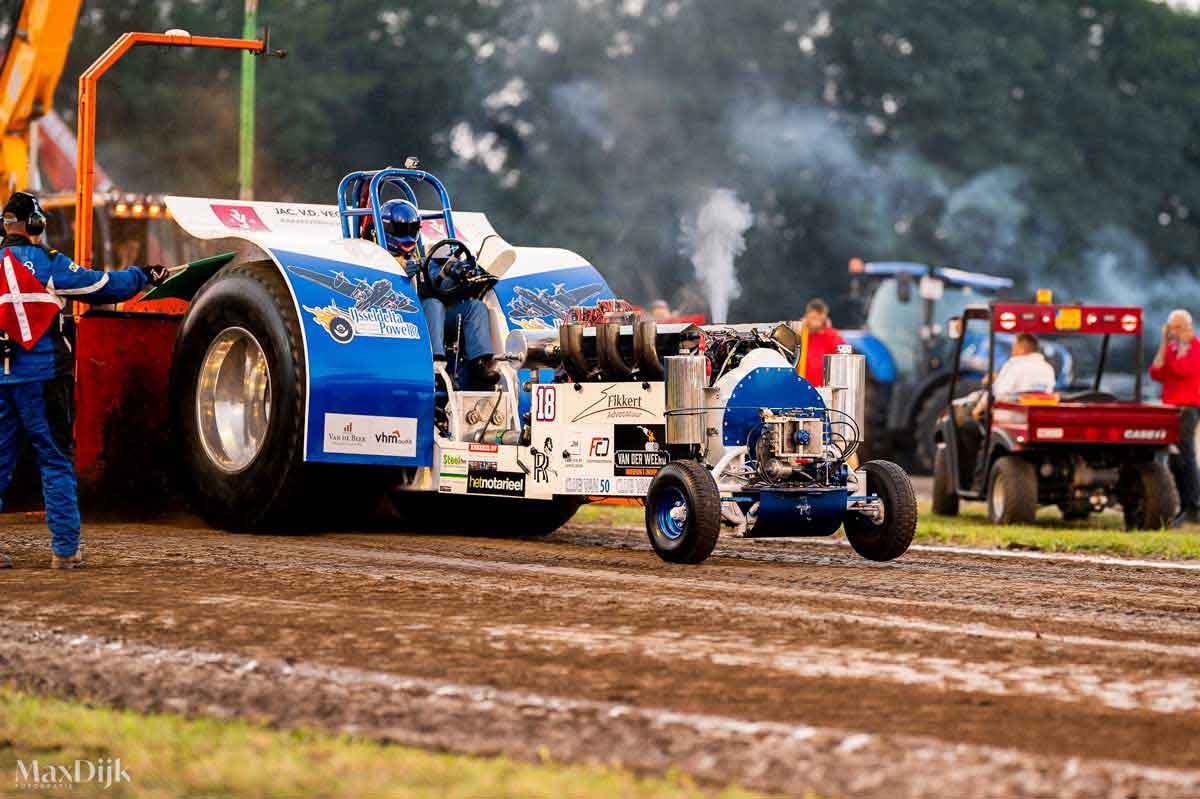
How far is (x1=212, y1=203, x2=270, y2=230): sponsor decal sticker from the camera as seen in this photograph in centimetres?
1209

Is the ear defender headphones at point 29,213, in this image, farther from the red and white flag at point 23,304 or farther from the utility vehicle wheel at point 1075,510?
the utility vehicle wheel at point 1075,510

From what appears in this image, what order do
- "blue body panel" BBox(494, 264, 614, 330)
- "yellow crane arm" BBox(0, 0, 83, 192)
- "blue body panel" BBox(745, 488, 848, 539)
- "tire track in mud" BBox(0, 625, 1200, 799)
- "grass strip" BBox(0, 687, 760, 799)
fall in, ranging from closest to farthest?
"grass strip" BBox(0, 687, 760, 799)
"tire track in mud" BBox(0, 625, 1200, 799)
"blue body panel" BBox(745, 488, 848, 539)
"blue body panel" BBox(494, 264, 614, 330)
"yellow crane arm" BBox(0, 0, 83, 192)

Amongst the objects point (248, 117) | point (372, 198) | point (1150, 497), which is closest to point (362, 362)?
point (372, 198)

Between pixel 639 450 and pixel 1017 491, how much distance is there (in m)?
5.48

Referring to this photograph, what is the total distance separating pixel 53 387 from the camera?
9.40 meters

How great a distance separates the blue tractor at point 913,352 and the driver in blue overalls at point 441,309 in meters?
10.4

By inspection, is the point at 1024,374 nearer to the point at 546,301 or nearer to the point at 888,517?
the point at 546,301

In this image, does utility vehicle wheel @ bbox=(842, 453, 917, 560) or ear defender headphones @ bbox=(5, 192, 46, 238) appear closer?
ear defender headphones @ bbox=(5, 192, 46, 238)

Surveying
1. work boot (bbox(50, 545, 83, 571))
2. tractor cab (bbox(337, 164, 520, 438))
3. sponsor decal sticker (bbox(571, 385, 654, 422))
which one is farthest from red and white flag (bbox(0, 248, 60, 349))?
sponsor decal sticker (bbox(571, 385, 654, 422))

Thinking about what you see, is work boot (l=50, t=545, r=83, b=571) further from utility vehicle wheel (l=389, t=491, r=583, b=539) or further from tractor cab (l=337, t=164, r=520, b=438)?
utility vehicle wheel (l=389, t=491, r=583, b=539)

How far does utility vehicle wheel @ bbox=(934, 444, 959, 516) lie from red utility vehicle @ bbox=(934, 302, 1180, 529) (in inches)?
7.0

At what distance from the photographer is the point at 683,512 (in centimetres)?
979

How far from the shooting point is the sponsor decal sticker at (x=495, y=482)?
10.9m

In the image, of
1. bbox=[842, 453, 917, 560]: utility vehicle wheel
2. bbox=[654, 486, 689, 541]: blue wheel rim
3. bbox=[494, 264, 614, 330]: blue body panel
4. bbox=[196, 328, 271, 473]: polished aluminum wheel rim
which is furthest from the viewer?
bbox=[494, 264, 614, 330]: blue body panel
